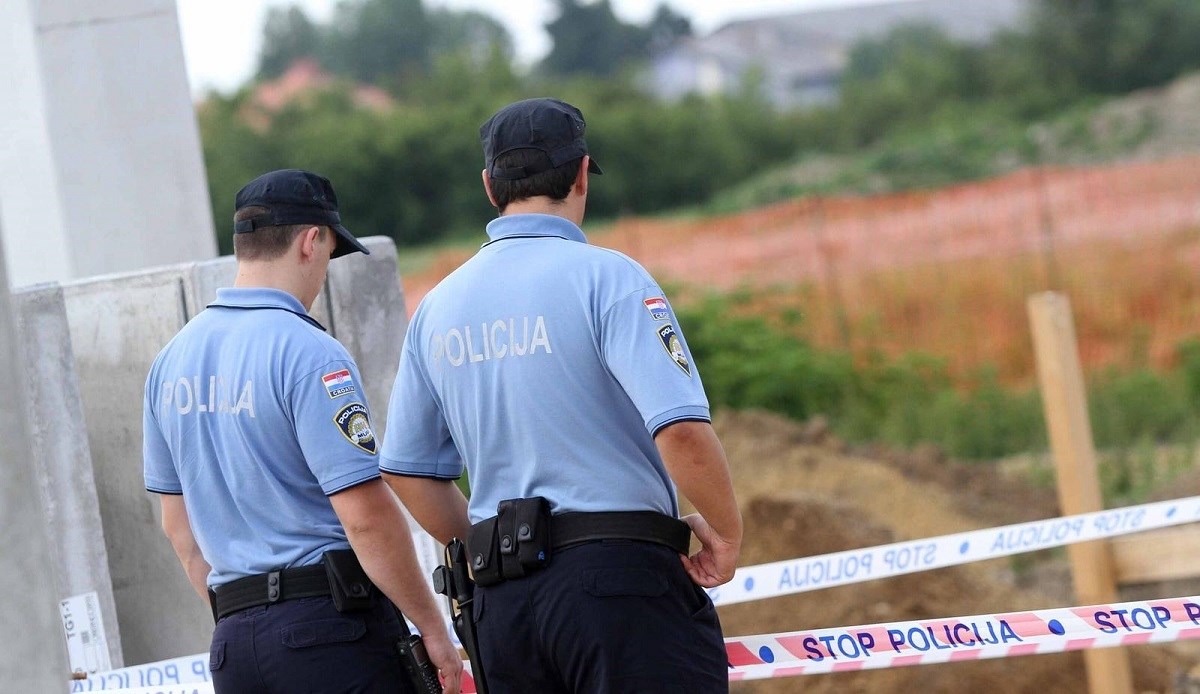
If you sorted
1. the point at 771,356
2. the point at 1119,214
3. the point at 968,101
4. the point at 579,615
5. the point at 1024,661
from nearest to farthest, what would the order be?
the point at 579,615 → the point at 1024,661 → the point at 771,356 → the point at 1119,214 → the point at 968,101

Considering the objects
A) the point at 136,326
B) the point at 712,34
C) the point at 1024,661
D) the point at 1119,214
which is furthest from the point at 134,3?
the point at 712,34

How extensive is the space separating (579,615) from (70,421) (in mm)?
2168

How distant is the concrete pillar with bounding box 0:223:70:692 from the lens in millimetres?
1724

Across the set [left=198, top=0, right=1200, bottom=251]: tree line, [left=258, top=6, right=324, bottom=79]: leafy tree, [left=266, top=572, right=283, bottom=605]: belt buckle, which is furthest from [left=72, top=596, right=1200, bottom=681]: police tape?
[left=258, top=6, right=324, bottom=79]: leafy tree

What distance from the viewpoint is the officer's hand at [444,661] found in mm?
3217

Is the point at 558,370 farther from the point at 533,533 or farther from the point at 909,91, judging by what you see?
the point at 909,91

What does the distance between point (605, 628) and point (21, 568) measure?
126 cm

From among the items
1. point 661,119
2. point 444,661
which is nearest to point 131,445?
point 444,661

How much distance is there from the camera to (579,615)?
2744 millimetres

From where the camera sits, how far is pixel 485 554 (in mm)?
2855

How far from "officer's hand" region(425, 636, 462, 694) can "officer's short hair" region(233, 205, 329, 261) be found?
975mm

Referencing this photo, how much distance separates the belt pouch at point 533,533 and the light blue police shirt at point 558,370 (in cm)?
4

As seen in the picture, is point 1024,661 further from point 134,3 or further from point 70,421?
point 134,3

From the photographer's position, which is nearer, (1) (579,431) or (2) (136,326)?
(1) (579,431)
